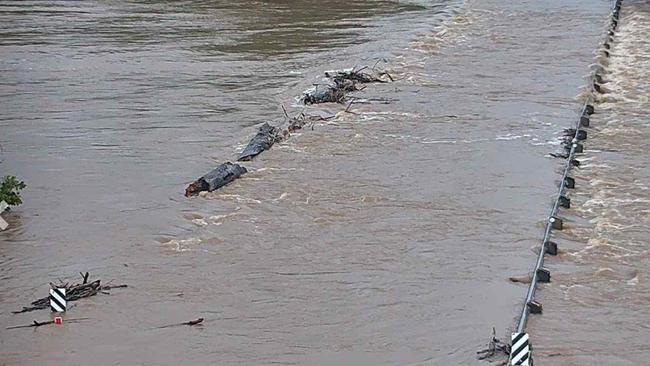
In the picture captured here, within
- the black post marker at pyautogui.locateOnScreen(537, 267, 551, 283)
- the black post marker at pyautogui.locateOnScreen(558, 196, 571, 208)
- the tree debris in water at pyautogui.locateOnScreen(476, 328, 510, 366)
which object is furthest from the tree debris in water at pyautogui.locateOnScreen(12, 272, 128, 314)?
the black post marker at pyautogui.locateOnScreen(558, 196, 571, 208)

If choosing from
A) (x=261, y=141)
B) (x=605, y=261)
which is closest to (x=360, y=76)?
(x=261, y=141)

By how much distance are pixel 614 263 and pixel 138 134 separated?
8762 millimetres

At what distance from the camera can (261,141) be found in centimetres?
1645

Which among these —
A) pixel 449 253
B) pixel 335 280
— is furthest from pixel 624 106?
pixel 335 280

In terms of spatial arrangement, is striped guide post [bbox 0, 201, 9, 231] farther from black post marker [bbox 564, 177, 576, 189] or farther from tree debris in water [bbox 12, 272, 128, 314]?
black post marker [bbox 564, 177, 576, 189]

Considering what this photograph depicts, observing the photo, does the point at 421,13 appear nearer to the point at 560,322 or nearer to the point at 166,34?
the point at 166,34

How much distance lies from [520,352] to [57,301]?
4526mm

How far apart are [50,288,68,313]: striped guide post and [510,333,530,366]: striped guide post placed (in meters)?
4.41

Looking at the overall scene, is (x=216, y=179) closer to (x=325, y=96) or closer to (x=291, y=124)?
(x=291, y=124)

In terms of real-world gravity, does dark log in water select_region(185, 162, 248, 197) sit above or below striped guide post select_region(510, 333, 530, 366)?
below

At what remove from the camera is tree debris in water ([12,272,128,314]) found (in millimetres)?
10461

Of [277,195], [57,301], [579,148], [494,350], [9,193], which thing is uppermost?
[9,193]

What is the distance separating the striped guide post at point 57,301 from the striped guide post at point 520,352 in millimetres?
4406

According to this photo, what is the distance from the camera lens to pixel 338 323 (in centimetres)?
1002
